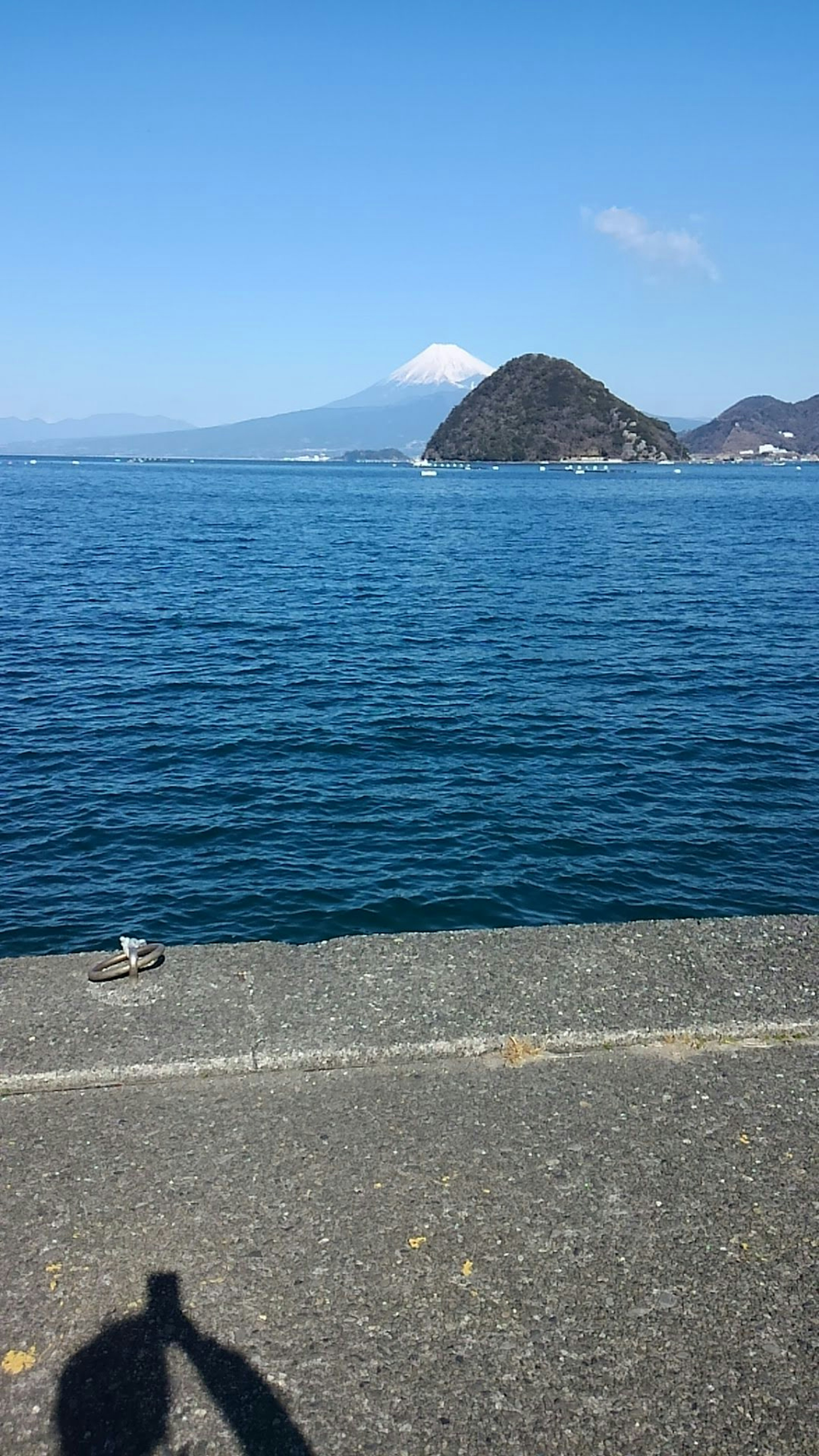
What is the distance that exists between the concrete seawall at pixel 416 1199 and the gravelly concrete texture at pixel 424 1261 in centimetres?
1

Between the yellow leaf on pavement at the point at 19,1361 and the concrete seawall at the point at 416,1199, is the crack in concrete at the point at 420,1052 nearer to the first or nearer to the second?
the concrete seawall at the point at 416,1199

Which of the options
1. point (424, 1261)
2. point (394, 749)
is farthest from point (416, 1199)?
point (394, 749)

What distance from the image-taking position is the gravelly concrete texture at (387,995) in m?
4.96

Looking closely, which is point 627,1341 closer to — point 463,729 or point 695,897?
point 695,897

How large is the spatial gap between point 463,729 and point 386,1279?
1383cm

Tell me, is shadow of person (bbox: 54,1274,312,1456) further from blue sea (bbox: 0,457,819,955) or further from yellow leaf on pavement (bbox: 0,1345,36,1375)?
blue sea (bbox: 0,457,819,955)

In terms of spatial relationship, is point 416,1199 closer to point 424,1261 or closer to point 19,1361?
point 424,1261

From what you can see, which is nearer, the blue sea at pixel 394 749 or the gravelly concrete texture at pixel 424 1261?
the gravelly concrete texture at pixel 424 1261

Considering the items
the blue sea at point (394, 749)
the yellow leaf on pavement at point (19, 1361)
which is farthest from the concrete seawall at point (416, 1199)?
the blue sea at point (394, 749)

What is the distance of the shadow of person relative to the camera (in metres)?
3.05

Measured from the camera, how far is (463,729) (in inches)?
680

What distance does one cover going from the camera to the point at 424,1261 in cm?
372

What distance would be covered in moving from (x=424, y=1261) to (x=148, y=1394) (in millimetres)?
1052

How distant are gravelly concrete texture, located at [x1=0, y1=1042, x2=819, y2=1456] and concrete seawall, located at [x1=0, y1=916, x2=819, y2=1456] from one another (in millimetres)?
10
